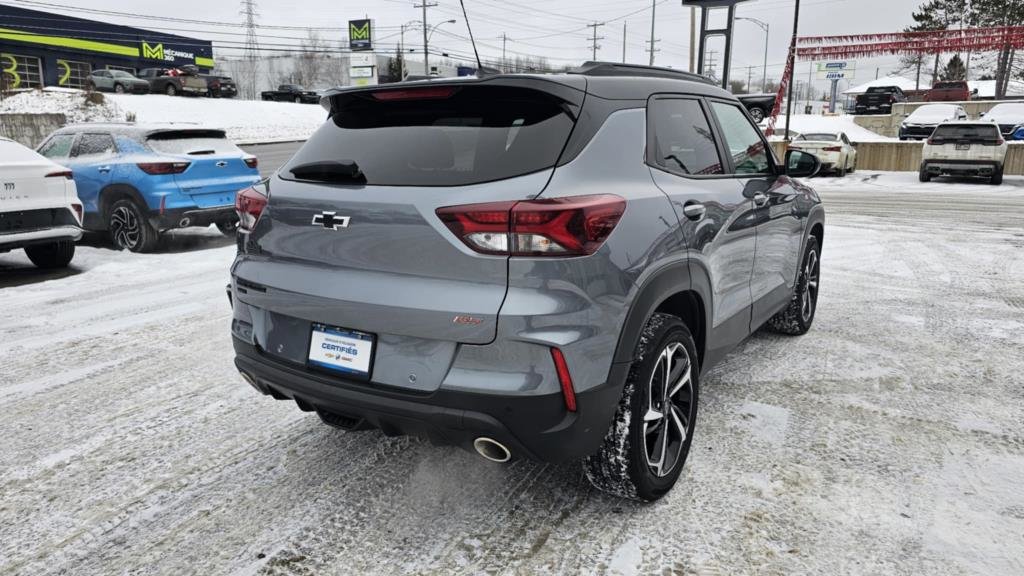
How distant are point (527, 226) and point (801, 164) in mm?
2782

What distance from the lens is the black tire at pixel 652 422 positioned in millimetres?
2637

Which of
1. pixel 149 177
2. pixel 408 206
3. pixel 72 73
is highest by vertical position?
pixel 72 73

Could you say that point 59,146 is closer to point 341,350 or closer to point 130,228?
point 130,228

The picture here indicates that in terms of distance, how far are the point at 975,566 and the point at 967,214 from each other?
1245 centimetres

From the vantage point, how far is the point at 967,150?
18.6 metres

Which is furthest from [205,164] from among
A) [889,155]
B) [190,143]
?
[889,155]

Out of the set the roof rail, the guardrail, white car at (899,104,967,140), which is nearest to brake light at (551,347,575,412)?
the roof rail

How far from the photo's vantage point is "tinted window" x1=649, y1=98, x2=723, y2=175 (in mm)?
3014

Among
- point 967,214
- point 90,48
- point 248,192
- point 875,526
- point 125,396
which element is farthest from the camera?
point 90,48

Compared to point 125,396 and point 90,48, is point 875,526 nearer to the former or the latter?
point 125,396

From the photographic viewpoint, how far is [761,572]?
2.43 meters

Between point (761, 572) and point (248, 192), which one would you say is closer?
point (761, 572)

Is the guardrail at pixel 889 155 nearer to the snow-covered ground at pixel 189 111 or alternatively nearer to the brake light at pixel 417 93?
the snow-covered ground at pixel 189 111

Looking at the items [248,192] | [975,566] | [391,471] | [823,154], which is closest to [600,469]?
[391,471]
